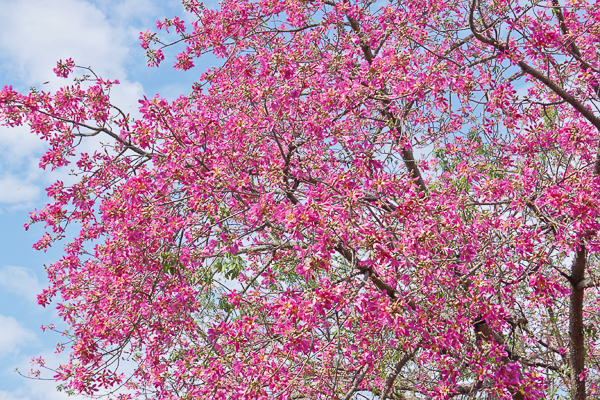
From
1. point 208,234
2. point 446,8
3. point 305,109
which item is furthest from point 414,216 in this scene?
point 446,8

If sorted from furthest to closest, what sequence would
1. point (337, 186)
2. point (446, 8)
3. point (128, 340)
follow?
point (446, 8) → point (128, 340) → point (337, 186)

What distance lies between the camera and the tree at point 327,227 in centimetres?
431

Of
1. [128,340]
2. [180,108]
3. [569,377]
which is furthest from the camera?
[569,377]

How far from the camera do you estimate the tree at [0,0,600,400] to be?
14.1 feet

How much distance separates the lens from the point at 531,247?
15.3ft

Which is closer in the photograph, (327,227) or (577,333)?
(327,227)

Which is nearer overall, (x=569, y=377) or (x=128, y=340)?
(x=128, y=340)

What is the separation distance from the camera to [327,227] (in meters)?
3.86

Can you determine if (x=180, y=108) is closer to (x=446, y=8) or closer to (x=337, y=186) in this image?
(x=337, y=186)

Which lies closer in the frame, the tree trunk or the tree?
the tree

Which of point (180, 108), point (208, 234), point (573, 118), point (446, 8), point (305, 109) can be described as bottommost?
point (208, 234)

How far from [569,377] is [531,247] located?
3107mm

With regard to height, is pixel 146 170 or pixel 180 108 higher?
pixel 180 108

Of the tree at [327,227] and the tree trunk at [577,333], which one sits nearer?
the tree at [327,227]
